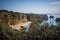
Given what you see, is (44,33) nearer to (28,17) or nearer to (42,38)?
(42,38)

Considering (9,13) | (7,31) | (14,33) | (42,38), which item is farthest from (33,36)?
(9,13)

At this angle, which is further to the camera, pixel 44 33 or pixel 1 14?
pixel 1 14

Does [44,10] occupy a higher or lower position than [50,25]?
higher

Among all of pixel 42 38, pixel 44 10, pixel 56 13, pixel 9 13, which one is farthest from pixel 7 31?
pixel 56 13

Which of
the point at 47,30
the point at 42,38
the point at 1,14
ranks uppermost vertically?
the point at 1,14

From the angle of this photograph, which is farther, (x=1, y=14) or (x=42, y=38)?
(x=1, y=14)

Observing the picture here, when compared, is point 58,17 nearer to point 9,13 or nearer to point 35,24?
point 35,24

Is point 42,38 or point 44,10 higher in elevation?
point 44,10

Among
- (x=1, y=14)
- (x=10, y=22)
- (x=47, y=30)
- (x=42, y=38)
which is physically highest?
(x=1, y=14)
